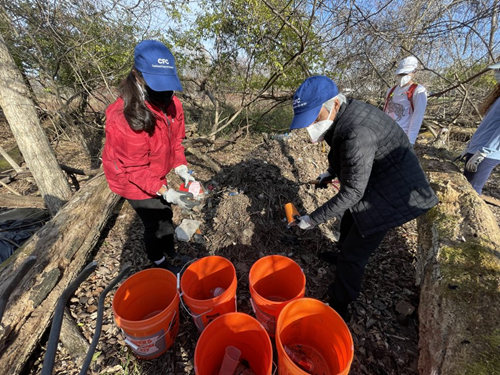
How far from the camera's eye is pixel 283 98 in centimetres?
676

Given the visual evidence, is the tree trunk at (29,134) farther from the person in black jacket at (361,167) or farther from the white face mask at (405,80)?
the white face mask at (405,80)

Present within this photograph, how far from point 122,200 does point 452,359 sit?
13.8 feet

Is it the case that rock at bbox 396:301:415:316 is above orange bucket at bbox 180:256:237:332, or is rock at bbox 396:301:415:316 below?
below

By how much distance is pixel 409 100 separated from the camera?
3334 mm

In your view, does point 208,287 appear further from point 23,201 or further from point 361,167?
point 23,201

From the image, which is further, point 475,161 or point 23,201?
point 23,201

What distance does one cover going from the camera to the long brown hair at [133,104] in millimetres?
1683

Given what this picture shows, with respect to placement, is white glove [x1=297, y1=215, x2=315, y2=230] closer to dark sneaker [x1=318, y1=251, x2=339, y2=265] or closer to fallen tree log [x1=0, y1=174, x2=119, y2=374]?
dark sneaker [x1=318, y1=251, x2=339, y2=265]

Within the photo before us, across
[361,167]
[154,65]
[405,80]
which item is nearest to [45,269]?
[154,65]

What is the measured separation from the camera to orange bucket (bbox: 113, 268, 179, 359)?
1.58 m

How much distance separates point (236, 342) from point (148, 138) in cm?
176

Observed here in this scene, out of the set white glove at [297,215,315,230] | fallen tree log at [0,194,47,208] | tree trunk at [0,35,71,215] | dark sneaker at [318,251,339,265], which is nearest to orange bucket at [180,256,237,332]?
white glove at [297,215,315,230]

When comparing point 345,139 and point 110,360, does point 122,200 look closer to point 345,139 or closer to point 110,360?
point 110,360

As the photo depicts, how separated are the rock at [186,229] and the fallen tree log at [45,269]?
0.98 meters
